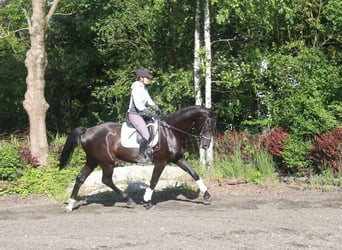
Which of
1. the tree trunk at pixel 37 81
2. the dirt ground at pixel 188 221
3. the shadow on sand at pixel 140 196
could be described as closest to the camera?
the dirt ground at pixel 188 221

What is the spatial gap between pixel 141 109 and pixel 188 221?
8.25 ft

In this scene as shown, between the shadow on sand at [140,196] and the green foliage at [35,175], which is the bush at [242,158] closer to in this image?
the shadow on sand at [140,196]

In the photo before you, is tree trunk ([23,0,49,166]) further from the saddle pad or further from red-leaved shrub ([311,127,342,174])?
red-leaved shrub ([311,127,342,174])

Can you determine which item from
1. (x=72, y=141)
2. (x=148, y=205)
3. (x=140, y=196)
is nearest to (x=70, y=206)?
(x=72, y=141)

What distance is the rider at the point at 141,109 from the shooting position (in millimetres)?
10219

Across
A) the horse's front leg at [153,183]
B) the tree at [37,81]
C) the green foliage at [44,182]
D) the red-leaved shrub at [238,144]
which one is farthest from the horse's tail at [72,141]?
the red-leaved shrub at [238,144]

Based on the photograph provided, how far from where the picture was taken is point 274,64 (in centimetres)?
1461

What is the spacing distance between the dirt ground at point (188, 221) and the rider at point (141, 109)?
1262 millimetres

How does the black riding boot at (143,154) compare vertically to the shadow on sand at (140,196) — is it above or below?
above

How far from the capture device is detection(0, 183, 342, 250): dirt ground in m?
7.50

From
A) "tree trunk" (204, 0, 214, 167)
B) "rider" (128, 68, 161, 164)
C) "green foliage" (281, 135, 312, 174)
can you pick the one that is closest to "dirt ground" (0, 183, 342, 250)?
"green foliage" (281, 135, 312, 174)

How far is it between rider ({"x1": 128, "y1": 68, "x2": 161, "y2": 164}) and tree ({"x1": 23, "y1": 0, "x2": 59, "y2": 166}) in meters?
5.11

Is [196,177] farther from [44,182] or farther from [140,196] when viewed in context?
[44,182]

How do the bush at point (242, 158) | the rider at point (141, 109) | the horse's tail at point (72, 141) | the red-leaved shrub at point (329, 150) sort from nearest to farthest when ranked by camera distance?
the rider at point (141, 109)
the horse's tail at point (72, 141)
the red-leaved shrub at point (329, 150)
the bush at point (242, 158)
